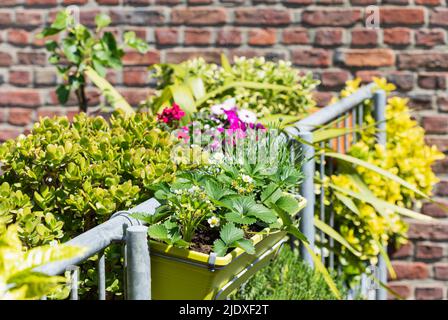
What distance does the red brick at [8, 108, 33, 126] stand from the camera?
4195 mm

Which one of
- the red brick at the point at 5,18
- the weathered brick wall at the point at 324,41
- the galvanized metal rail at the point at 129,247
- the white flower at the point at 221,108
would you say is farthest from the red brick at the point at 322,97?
the galvanized metal rail at the point at 129,247

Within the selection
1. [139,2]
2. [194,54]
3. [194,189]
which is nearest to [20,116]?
[139,2]

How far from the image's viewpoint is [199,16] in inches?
161

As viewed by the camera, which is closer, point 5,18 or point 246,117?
point 246,117

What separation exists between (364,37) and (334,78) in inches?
10.1

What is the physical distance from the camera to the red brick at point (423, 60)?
13.1 feet

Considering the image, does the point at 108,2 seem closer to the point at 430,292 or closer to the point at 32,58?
the point at 32,58

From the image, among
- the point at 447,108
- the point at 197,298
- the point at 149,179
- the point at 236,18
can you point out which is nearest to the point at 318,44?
the point at 236,18

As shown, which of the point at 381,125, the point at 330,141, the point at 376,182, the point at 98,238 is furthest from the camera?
the point at 381,125

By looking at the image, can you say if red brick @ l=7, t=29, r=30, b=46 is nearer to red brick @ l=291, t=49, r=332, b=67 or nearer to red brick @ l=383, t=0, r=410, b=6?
red brick @ l=291, t=49, r=332, b=67

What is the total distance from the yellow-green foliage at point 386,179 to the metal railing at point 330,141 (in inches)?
2.4

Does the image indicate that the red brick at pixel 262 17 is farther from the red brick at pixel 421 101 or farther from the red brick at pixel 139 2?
the red brick at pixel 421 101

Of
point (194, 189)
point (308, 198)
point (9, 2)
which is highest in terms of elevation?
point (9, 2)
